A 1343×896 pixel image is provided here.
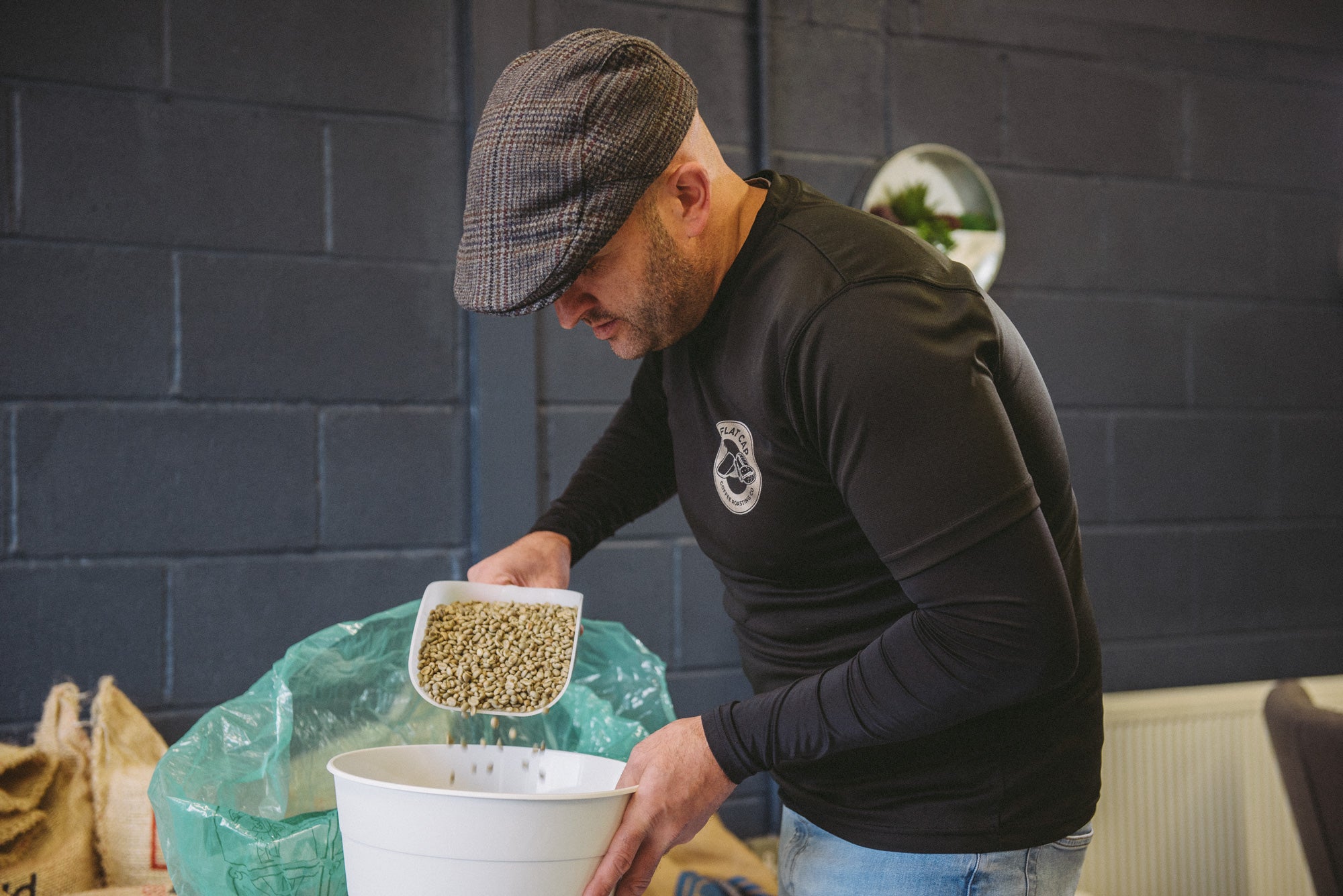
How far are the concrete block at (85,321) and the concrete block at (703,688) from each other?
3.59 feet

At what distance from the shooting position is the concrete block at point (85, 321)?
171cm

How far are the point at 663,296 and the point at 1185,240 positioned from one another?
2.01 m

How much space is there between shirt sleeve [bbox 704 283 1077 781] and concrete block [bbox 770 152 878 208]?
140cm

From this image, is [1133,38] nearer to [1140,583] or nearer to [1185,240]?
[1185,240]

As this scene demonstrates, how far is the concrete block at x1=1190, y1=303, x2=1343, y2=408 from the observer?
2477 millimetres

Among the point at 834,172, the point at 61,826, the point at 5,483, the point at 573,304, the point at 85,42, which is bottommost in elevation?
the point at 61,826

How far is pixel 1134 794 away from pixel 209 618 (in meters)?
1.86

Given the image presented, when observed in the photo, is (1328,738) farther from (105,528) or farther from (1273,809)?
(105,528)

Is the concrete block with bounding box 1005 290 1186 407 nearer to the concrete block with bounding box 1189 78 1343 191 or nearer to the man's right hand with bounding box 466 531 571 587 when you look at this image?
the concrete block with bounding box 1189 78 1343 191

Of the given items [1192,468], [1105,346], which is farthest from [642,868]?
[1192,468]

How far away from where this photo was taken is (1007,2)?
90.4 inches

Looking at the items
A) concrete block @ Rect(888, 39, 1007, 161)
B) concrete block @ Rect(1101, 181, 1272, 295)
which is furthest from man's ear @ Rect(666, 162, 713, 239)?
concrete block @ Rect(1101, 181, 1272, 295)

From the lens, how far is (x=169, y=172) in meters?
1.78

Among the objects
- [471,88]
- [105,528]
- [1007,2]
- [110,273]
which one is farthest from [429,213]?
[1007,2]
